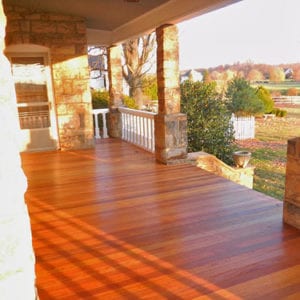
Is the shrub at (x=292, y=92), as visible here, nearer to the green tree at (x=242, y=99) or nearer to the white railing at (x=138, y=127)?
the green tree at (x=242, y=99)

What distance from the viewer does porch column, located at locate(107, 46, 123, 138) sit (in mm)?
A: 7195

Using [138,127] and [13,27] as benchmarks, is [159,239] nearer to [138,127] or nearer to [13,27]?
[138,127]

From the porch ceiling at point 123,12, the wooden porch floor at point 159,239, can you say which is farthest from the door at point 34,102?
the wooden porch floor at point 159,239

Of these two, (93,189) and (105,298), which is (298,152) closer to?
(105,298)

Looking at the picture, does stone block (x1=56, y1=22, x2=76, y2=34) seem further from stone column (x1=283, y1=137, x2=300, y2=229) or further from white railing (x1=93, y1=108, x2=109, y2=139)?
stone column (x1=283, y1=137, x2=300, y2=229)

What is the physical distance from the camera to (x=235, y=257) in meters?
2.38

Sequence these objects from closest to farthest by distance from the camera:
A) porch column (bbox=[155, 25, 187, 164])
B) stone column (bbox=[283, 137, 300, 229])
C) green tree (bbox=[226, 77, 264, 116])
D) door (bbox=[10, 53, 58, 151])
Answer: stone column (bbox=[283, 137, 300, 229]) < porch column (bbox=[155, 25, 187, 164]) < door (bbox=[10, 53, 58, 151]) < green tree (bbox=[226, 77, 264, 116])

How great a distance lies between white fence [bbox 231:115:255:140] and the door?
8.52 meters

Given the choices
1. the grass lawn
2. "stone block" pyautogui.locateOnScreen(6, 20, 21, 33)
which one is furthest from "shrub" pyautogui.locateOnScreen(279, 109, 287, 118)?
"stone block" pyautogui.locateOnScreen(6, 20, 21, 33)

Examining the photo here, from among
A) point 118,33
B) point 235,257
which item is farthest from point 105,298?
point 118,33

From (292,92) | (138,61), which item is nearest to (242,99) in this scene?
(292,92)

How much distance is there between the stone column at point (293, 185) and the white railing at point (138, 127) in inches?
123

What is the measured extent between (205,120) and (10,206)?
6.93m

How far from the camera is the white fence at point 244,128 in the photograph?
42.4ft
